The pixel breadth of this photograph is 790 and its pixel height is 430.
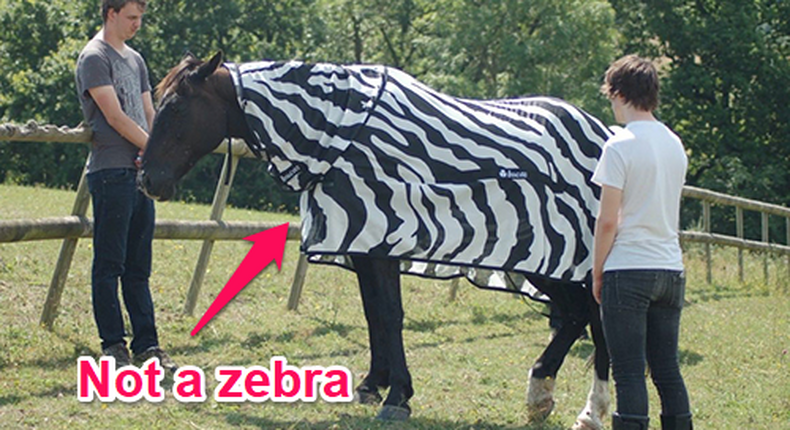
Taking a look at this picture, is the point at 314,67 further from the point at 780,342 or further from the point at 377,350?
the point at 780,342

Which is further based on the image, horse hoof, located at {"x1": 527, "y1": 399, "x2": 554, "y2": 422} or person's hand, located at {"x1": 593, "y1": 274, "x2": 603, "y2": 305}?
horse hoof, located at {"x1": 527, "y1": 399, "x2": 554, "y2": 422}

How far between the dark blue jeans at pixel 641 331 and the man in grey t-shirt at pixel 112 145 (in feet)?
8.84

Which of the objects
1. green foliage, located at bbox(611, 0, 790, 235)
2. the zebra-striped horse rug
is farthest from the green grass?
green foliage, located at bbox(611, 0, 790, 235)

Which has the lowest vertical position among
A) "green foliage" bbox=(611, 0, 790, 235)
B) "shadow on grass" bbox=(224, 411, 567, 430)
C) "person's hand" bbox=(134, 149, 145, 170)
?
"shadow on grass" bbox=(224, 411, 567, 430)

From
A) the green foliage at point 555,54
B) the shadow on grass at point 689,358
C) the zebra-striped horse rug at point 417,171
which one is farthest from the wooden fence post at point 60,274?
the green foliage at point 555,54

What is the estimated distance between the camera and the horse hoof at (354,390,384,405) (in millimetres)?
5375

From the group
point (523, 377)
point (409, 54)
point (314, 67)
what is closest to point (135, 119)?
point (314, 67)

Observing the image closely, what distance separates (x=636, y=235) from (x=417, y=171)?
1.26m

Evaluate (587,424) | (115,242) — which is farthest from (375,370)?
(115,242)

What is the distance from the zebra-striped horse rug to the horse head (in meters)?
0.14

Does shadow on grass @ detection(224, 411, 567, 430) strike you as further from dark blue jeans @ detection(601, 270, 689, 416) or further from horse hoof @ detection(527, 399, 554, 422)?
dark blue jeans @ detection(601, 270, 689, 416)

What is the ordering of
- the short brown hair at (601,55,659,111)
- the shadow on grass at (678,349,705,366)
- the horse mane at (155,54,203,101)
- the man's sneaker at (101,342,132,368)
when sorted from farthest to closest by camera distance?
the shadow on grass at (678,349,705,366)
the man's sneaker at (101,342,132,368)
the horse mane at (155,54,203,101)
the short brown hair at (601,55,659,111)

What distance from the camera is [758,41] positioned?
30.8 meters

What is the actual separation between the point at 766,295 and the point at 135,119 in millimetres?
9662
